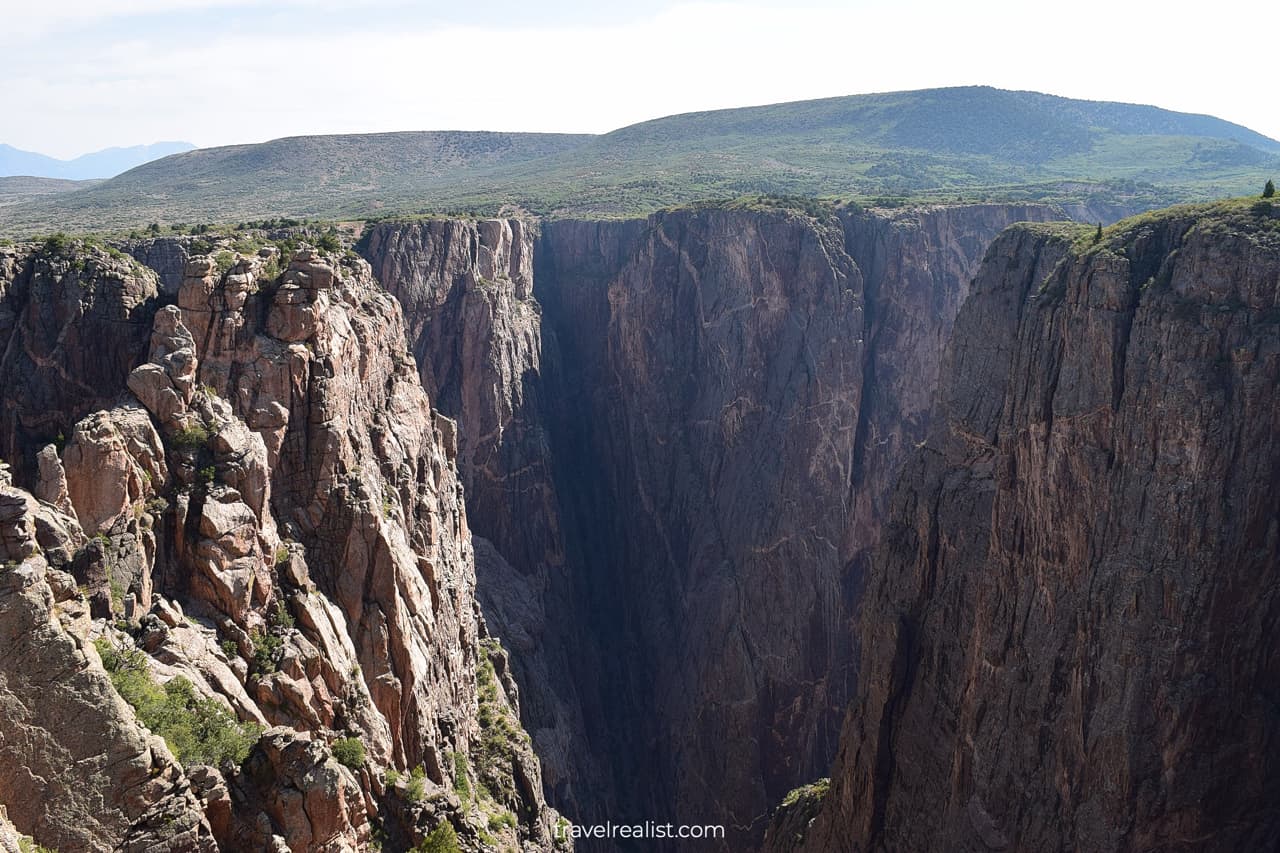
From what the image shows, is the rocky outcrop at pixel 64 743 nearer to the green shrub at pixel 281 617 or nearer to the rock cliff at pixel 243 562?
the rock cliff at pixel 243 562

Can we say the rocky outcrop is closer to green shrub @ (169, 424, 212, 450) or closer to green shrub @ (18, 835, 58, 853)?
green shrub @ (18, 835, 58, 853)

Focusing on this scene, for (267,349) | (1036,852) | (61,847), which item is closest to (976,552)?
(1036,852)

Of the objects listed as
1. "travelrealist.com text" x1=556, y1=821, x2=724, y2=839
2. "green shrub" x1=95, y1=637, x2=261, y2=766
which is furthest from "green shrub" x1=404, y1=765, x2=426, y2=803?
"travelrealist.com text" x1=556, y1=821, x2=724, y2=839

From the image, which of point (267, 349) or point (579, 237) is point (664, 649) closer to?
point (579, 237)

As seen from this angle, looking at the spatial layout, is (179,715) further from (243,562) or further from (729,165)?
(729,165)

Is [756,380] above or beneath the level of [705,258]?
beneath

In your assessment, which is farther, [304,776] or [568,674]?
[568,674]
